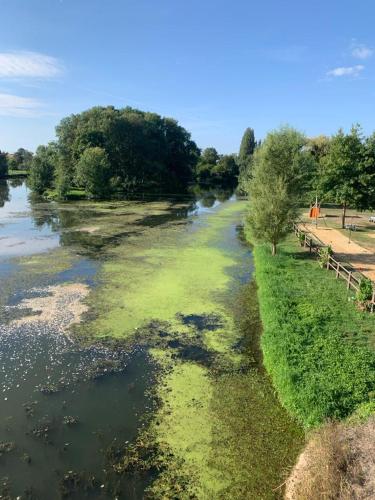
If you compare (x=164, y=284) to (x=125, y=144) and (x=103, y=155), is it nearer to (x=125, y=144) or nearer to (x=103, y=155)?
(x=103, y=155)

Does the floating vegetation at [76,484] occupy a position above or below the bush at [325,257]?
below

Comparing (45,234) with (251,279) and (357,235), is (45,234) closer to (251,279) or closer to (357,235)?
(251,279)

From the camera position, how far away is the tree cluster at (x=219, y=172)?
134 m

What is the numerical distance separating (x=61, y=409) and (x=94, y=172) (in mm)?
63840

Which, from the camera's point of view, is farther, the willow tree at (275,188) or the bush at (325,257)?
the willow tree at (275,188)

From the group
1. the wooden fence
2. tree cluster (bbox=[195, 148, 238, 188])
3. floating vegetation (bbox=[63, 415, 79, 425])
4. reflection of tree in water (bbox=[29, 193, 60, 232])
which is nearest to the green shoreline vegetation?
floating vegetation (bbox=[63, 415, 79, 425])

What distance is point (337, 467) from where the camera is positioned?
934cm

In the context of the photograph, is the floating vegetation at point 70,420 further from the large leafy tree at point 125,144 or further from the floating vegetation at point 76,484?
the large leafy tree at point 125,144

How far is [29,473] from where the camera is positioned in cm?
1077

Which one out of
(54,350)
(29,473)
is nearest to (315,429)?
(29,473)

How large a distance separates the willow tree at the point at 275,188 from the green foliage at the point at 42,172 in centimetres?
5595

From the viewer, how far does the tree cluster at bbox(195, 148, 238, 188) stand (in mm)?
134125

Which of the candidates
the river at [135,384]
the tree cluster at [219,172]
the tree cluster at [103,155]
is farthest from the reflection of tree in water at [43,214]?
the tree cluster at [219,172]

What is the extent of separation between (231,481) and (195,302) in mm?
12816
